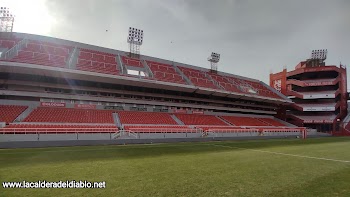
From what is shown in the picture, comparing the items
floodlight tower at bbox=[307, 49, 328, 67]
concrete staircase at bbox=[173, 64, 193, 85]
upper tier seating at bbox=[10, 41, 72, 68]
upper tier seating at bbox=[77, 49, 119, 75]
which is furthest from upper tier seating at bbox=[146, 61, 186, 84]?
floodlight tower at bbox=[307, 49, 328, 67]

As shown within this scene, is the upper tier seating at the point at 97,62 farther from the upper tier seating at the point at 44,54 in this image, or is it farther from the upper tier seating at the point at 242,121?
the upper tier seating at the point at 242,121

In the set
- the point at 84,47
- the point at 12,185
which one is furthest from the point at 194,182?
the point at 84,47

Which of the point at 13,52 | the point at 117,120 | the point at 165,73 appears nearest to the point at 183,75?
the point at 165,73

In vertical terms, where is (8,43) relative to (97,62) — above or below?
above

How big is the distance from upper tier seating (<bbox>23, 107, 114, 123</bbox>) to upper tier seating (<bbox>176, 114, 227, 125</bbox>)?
1201 cm

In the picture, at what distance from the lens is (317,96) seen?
171 ft

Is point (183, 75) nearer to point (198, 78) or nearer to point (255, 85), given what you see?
point (198, 78)

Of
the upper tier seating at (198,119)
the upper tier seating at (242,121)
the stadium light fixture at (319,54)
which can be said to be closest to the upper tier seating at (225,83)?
the upper tier seating at (242,121)

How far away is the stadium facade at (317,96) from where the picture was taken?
51.1 m

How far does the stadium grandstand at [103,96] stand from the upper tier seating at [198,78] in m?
0.25

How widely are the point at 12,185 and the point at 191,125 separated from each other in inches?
1134

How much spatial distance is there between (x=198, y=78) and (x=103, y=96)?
61.7 feet

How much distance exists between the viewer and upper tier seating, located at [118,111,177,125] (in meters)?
30.7

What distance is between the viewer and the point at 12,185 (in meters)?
6.33
